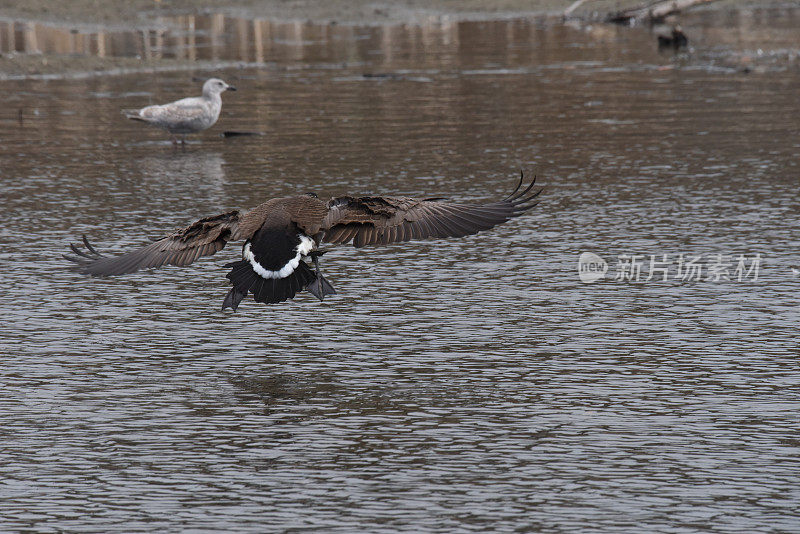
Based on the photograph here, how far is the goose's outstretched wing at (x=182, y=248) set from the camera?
866 centimetres

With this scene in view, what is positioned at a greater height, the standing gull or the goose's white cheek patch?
the standing gull

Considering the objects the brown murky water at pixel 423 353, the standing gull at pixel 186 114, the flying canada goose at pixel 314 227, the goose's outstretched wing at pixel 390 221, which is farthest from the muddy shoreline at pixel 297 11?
the goose's outstretched wing at pixel 390 221

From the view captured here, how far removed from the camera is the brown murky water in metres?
6.20

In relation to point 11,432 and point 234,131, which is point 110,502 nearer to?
point 11,432

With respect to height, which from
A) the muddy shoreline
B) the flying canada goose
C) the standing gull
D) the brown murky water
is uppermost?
the muddy shoreline

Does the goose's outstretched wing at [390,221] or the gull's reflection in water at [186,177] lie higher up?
the goose's outstretched wing at [390,221]

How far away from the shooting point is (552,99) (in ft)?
73.7

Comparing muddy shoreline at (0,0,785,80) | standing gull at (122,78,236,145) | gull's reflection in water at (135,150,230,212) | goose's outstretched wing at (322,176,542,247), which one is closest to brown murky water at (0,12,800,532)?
gull's reflection in water at (135,150,230,212)

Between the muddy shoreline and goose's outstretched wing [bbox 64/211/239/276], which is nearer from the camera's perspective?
goose's outstretched wing [bbox 64/211/239/276]

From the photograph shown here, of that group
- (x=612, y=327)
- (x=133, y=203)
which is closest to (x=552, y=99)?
(x=133, y=203)

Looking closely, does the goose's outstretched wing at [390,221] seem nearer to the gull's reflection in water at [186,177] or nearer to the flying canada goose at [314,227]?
the flying canada goose at [314,227]

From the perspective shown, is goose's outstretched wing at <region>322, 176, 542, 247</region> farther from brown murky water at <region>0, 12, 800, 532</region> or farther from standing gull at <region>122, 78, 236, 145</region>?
standing gull at <region>122, 78, 236, 145</region>

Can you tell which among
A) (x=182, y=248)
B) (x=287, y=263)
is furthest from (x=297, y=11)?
(x=287, y=263)

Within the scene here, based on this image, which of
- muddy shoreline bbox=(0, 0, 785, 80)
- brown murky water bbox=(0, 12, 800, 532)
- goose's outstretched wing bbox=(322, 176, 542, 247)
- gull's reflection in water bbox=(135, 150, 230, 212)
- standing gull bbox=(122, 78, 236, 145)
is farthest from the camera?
muddy shoreline bbox=(0, 0, 785, 80)
